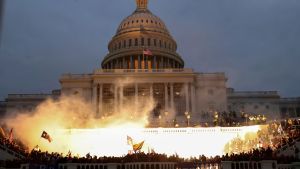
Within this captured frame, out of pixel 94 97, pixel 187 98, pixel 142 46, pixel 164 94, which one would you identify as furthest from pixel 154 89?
pixel 142 46

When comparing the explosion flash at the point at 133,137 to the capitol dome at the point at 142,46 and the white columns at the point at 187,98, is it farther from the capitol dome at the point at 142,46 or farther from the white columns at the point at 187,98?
the capitol dome at the point at 142,46

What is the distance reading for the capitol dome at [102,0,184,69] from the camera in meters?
97.0

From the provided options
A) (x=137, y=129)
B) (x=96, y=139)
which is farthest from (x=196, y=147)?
(x=96, y=139)

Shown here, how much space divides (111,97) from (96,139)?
2901 centimetres

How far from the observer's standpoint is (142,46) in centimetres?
9875

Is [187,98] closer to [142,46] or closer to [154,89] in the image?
[154,89]

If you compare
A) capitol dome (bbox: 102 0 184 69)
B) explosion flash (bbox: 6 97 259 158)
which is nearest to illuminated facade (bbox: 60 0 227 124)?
capitol dome (bbox: 102 0 184 69)

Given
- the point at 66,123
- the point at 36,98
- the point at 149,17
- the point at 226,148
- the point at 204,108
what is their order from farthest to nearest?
the point at 149,17, the point at 36,98, the point at 204,108, the point at 66,123, the point at 226,148

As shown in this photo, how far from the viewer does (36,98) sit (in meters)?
87.3

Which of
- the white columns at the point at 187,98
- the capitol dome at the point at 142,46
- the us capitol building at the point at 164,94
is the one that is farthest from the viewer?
the capitol dome at the point at 142,46

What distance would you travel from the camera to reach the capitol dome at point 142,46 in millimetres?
97000

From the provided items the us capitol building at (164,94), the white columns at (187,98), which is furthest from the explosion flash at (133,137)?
the white columns at (187,98)

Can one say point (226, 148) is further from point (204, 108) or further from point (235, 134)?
point (204, 108)

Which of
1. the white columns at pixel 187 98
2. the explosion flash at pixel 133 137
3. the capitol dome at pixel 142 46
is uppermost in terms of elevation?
the capitol dome at pixel 142 46
